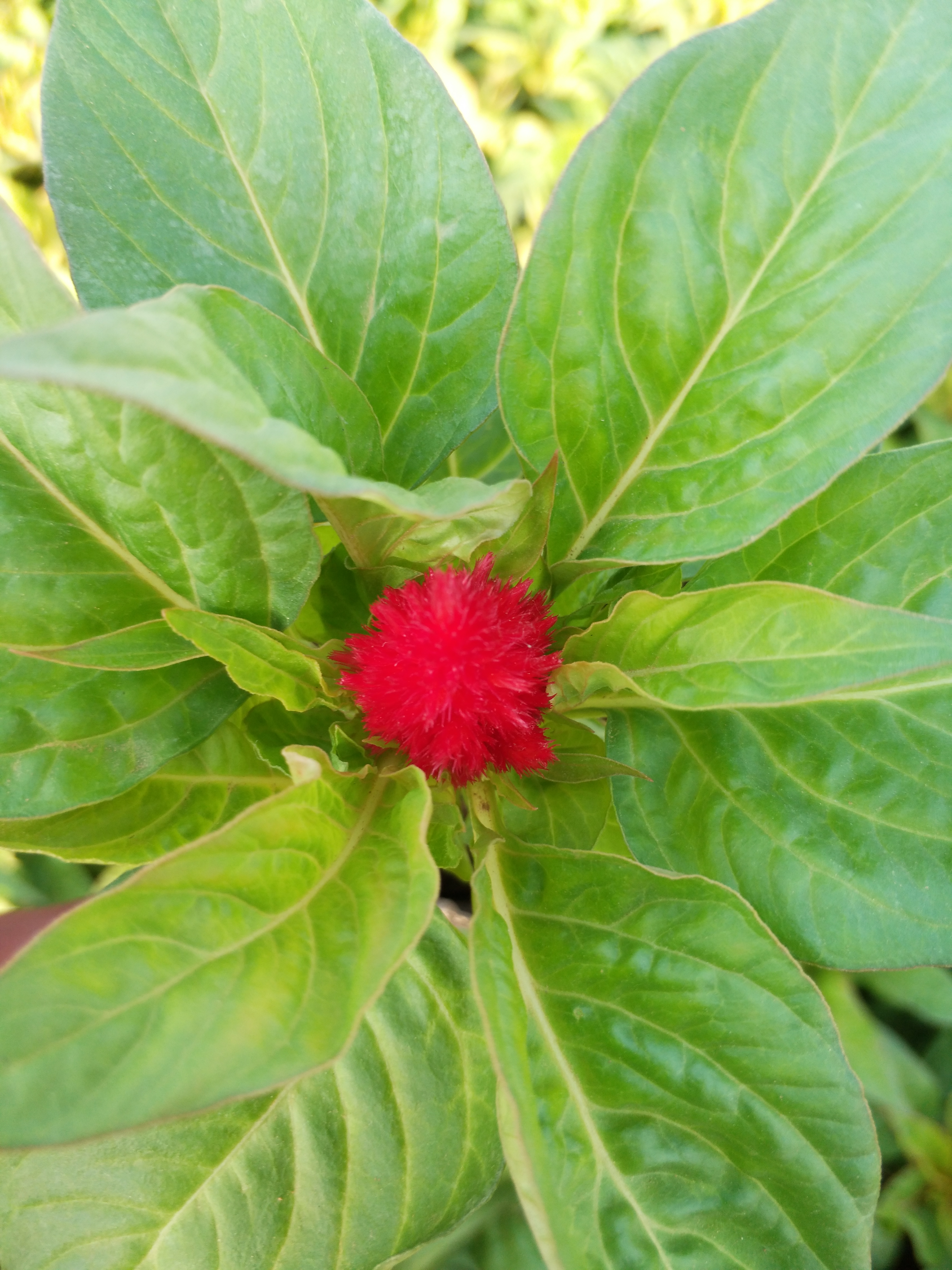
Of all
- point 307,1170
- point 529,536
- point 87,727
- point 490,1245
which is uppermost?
point 529,536

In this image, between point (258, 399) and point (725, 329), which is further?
point (725, 329)

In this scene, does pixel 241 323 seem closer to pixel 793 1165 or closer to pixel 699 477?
pixel 699 477

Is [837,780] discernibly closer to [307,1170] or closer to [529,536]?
[529,536]

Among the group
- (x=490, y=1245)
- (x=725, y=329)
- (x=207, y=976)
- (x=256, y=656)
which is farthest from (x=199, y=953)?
(x=490, y=1245)

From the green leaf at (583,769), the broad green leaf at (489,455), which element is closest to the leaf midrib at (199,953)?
→ the green leaf at (583,769)

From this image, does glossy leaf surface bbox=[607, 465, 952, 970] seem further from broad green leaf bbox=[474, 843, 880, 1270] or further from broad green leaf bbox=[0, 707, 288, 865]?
broad green leaf bbox=[0, 707, 288, 865]

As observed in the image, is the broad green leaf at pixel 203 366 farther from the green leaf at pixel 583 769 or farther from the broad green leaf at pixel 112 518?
the green leaf at pixel 583 769

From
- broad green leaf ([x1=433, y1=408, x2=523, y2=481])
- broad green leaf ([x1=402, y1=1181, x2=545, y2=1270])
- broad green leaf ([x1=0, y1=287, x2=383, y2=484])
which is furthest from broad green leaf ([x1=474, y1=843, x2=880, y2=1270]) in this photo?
broad green leaf ([x1=402, y1=1181, x2=545, y2=1270])
